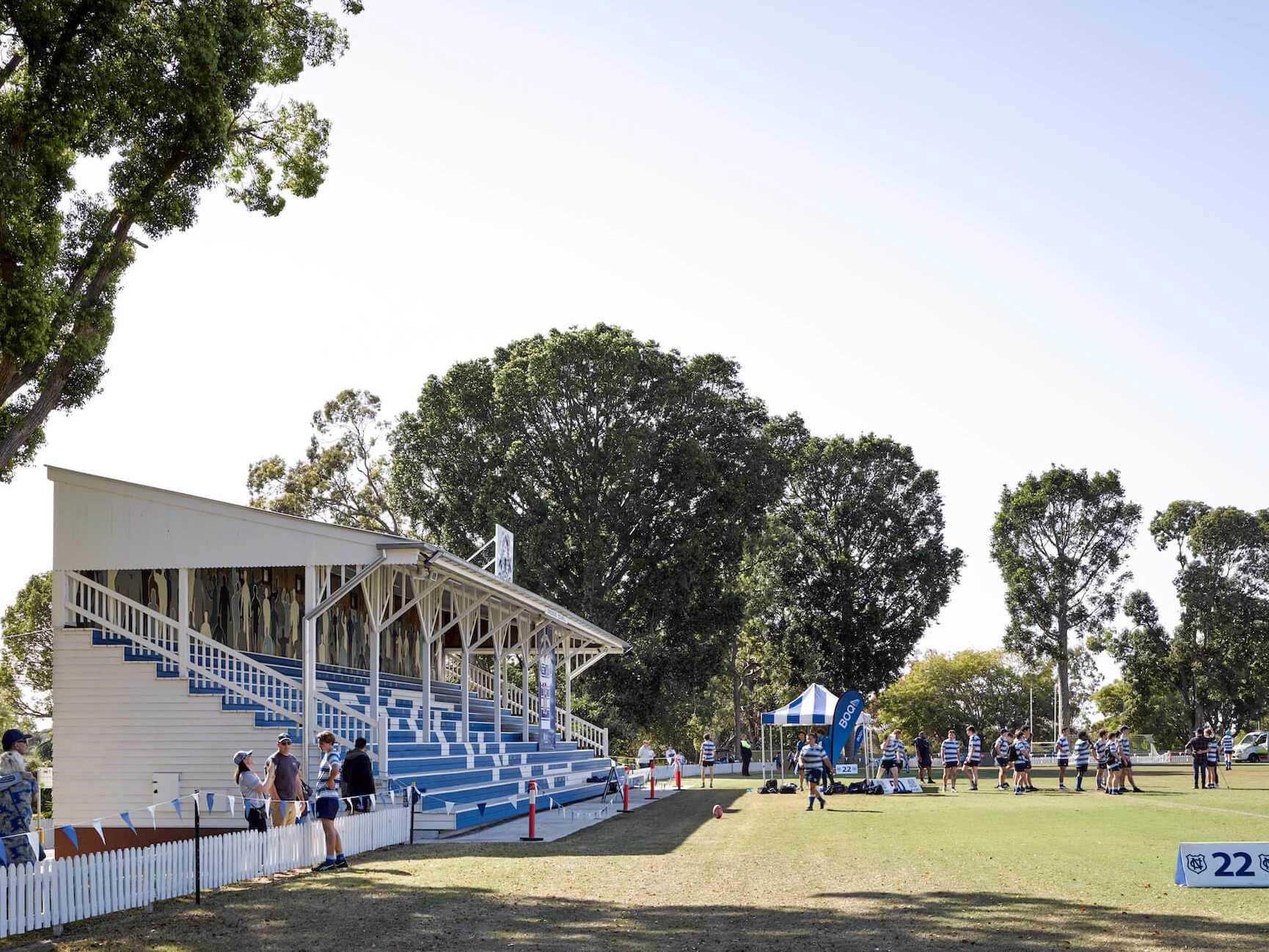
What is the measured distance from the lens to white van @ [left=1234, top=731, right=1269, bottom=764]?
2336 inches

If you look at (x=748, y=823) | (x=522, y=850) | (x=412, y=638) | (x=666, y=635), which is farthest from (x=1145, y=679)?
(x=522, y=850)

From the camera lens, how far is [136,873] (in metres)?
10.8

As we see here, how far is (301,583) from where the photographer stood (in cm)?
2350

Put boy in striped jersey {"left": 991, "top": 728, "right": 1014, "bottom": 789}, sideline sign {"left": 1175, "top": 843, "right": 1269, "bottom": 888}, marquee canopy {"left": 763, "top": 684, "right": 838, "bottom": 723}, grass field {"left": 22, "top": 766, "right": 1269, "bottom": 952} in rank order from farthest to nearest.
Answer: marquee canopy {"left": 763, "top": 684, "right": 838, "bottom": 723}, boy in striped jersey {"left": 991, "top": 728, "right": 1014, "bottom": 789}, sideline sign {"left": 1175, "top": 843, "right": 1269, "bottom": 888}, grass field {"left": 22, "top": 766, "right": 1269, "bottom": 952}

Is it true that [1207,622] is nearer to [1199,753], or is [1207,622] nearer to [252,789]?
[1199,753]

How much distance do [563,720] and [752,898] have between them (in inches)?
1077

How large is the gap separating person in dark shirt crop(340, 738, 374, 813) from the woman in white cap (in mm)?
1000

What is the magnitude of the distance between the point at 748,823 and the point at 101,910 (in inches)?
496

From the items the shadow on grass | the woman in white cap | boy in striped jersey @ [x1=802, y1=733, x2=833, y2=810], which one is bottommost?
boy in striped jersey @ [x1=802, y1=733, x2=833, y2=810]

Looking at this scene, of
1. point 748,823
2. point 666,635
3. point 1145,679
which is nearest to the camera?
point 748,823

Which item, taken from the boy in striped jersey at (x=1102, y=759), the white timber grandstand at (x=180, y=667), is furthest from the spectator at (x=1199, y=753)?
the white timber grandstand at (x=180, y=667)

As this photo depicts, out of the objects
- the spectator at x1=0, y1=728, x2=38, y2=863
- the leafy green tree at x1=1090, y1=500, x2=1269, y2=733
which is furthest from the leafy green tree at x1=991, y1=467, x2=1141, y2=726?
the spectator at x1=0, y1=728, x2=38, y2=863

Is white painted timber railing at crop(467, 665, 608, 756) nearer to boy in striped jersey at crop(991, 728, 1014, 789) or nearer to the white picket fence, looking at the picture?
boy in striped jersey at crop(991, 728, 1014, 789)

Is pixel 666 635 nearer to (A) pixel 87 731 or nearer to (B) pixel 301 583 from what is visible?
(B) pixel 301 583
